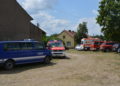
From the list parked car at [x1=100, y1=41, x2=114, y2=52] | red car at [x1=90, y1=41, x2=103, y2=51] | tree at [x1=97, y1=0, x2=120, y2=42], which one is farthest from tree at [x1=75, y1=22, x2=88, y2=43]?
parked car at [x1=100, y1=41, x2=114, y2=52]

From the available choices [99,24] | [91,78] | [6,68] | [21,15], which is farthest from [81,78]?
[99,24]

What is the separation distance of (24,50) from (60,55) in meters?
8.40

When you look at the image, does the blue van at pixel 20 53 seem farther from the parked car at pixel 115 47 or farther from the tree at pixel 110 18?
the parked car at pixel 115 47

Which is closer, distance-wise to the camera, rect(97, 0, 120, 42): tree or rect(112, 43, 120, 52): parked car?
rect(97, 0, 120, 42): tree

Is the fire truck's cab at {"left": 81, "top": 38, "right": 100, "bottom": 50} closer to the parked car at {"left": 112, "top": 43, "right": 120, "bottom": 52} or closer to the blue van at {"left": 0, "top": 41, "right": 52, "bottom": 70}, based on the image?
the parked car at {"left": 112, "top": 43, "right": 120, "bottom": 52}

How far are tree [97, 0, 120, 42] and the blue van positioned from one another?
22.1 m

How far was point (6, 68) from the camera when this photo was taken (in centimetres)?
1455

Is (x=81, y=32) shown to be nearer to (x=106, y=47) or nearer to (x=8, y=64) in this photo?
(x=106, y=47)

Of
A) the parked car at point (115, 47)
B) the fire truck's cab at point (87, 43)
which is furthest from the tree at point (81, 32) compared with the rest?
the parked car at point (115, 47)

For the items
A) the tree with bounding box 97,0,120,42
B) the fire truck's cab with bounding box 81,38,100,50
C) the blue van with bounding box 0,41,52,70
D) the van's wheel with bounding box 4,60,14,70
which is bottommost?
the van's wheel with bounding box 4,60,14,70

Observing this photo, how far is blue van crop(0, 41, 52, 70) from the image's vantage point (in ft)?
47.0

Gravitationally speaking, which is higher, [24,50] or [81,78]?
[24,50]

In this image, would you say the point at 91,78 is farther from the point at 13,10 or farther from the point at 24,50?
the point at 13,10

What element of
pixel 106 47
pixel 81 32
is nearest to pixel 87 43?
pixel 106 47
